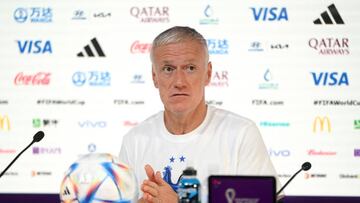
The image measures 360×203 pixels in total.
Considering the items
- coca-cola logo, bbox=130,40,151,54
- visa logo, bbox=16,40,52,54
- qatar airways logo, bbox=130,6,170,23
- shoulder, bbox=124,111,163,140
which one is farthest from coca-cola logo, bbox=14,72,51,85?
shoulder, bbox=124,111,163,140

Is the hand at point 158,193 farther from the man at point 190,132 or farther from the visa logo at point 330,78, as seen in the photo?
the visa logo at point 330,78

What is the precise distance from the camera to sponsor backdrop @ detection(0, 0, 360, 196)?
526 cm

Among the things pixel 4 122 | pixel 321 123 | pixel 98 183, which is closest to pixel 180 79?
pixel 98 183

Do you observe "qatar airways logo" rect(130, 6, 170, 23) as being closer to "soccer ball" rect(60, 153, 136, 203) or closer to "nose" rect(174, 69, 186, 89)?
"nose" rect(174, 69, 186, 89)

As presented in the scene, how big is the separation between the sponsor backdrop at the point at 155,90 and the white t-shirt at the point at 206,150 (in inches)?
90.4

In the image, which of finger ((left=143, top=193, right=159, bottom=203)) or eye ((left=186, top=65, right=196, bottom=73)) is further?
eye ((left=186, top=65, right=196, bottom=73))

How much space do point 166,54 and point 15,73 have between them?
9.30ft

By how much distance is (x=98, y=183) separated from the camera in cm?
193

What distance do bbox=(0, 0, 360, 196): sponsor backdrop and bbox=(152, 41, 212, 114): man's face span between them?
2.39m

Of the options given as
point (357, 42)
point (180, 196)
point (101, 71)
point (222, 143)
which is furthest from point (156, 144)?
point (357, 42)

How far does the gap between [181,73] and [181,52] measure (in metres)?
0.10

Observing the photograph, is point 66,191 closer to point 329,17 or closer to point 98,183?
point 98,183

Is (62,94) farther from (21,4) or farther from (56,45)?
(21,4)

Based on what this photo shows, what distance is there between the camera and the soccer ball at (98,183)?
193 centimetres
